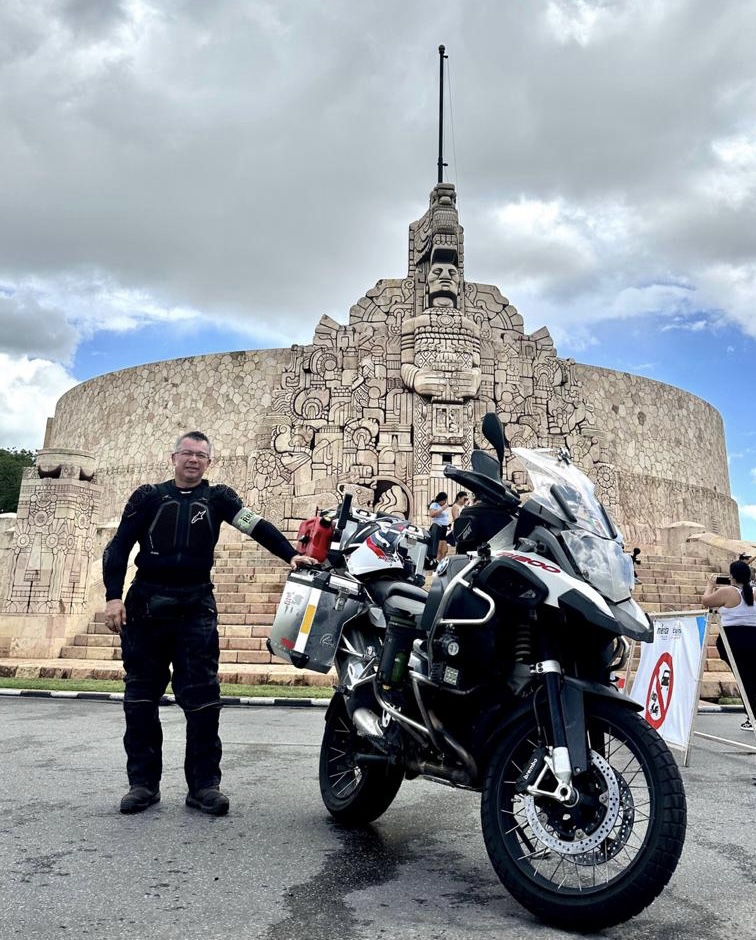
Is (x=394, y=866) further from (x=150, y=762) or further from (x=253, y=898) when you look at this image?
(x=150, y=762)

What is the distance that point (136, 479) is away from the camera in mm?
27531

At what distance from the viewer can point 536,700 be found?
236cm

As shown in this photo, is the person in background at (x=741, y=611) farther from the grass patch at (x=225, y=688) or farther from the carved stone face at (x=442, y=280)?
the carved stone face at (x=442, y=280)

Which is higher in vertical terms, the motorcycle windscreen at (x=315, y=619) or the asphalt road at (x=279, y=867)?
the motorcycle windscreen at (x=315, y=619)

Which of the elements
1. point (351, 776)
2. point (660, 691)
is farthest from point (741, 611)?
point (351, 776)

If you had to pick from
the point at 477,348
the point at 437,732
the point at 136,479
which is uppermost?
the point at 477,348

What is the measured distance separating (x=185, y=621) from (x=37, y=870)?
128 centimetres

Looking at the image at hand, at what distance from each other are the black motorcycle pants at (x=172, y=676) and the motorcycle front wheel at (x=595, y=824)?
1.63m

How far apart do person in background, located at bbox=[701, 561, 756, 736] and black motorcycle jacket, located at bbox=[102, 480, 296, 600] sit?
3.14m

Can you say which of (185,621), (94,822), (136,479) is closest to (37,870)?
(94,822)

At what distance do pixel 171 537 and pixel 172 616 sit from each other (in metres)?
0.36

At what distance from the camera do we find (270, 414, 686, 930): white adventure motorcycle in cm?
218

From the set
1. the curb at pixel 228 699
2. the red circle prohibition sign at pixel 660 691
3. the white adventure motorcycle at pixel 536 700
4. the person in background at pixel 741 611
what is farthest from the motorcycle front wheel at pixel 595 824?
the curb at pixel 228 699

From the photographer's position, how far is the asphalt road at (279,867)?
2.12 m
